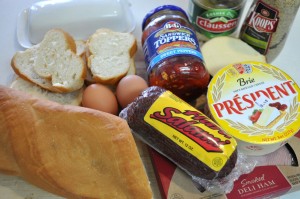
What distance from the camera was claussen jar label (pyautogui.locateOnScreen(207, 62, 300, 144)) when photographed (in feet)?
2.77

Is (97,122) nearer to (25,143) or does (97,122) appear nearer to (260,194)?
(25,143)

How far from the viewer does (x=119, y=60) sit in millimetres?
1066

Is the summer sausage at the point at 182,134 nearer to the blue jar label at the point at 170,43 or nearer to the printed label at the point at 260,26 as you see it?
the blue jar label at the point at 170,43

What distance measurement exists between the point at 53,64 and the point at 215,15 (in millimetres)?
554

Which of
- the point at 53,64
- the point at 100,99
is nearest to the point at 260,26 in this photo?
Result: the point at 100,99

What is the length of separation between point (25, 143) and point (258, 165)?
0.61 metres

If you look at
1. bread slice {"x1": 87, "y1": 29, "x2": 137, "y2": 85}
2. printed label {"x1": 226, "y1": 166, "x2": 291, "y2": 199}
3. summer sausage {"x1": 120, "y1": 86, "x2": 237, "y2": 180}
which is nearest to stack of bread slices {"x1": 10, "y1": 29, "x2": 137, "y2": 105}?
bread slice {"x1": 87, "y1": 29, "x2": 137, "y2": 85}

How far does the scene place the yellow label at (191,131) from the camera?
0.78 m

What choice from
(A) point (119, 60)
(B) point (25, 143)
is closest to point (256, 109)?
(A) point (119, 60)

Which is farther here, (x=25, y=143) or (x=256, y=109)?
(x=256, y=109)

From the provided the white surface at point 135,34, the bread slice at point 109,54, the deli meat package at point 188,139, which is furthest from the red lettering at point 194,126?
the white surface at point 135,34

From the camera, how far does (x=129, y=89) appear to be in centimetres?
95

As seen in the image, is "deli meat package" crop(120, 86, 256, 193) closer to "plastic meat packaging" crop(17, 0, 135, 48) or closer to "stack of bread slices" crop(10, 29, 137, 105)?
"stack of bread slices" crop(10, 29, 137, 105)

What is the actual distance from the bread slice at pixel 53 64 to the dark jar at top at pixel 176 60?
23 cm
